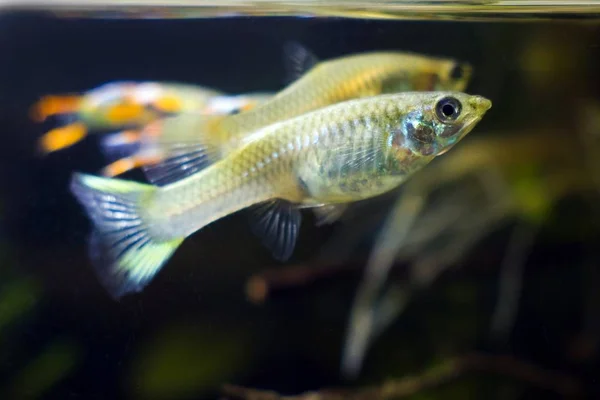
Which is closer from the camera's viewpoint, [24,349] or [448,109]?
[448,109]

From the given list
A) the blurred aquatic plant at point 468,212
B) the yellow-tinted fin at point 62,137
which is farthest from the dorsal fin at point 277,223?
the blurred aquatic plant at point 468,212

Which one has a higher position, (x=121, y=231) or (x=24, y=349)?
(x=121, y=231)

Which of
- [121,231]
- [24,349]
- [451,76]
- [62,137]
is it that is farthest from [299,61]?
[24,349]

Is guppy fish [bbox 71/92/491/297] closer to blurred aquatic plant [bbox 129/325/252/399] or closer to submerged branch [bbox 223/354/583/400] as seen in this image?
blurred aquatic plant [bbox 129/325/252/399]

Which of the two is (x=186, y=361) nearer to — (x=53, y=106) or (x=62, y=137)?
(x=62, y=137)

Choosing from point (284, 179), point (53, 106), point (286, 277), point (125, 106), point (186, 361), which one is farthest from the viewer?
point (286, 277)

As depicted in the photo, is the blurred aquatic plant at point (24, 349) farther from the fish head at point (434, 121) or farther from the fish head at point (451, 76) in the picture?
the fish head at point (451, 76)
